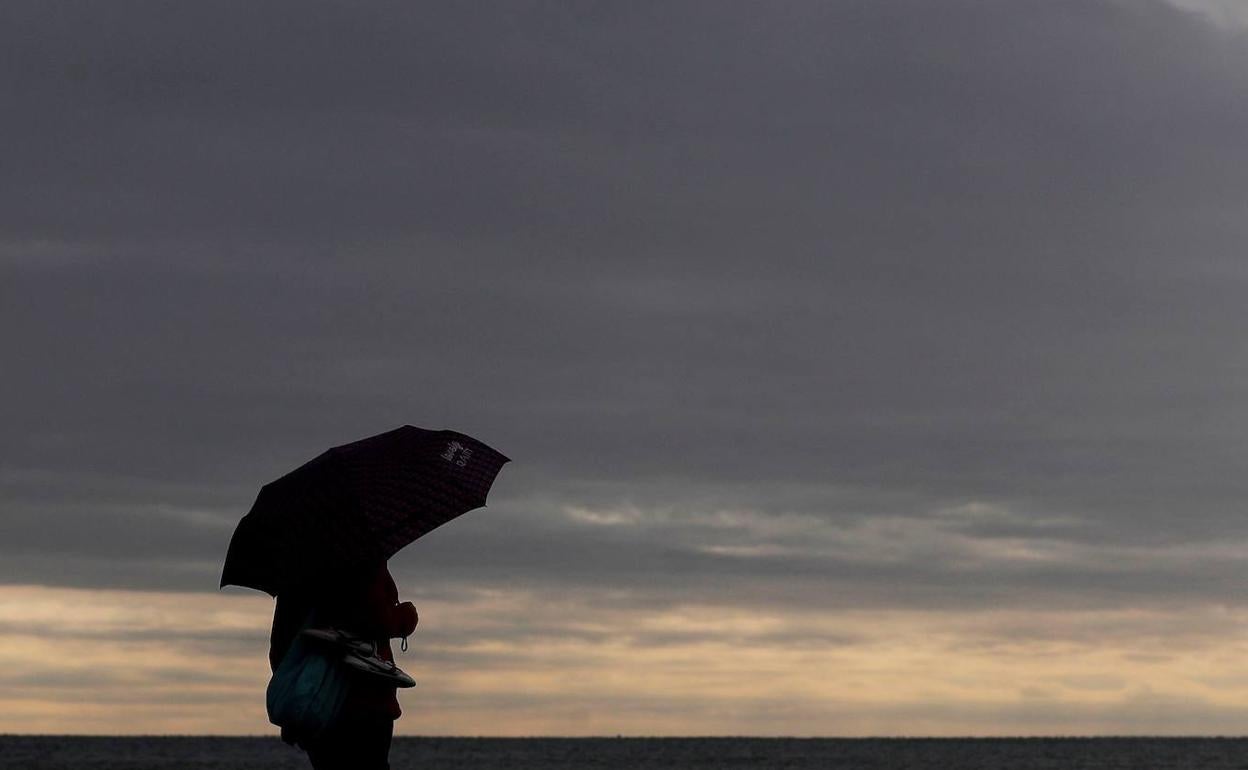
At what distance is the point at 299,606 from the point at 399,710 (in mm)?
731

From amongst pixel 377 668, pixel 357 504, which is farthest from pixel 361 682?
pixel 357 504

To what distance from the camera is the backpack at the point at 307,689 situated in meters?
8.30

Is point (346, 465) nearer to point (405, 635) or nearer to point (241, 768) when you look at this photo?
point (405, 635)

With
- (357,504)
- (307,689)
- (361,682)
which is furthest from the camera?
(357,504)

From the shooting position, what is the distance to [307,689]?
8.31m

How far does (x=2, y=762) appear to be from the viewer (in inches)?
5187

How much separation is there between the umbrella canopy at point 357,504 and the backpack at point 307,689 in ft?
1.20

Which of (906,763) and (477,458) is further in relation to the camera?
(906,763)

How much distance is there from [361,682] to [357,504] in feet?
2.81

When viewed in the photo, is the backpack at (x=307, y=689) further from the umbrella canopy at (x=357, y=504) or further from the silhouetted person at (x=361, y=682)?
the umbrella canopy at (x=357, y=504)

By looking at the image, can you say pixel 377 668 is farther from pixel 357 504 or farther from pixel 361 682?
pixel 357 504

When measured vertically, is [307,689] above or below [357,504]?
below

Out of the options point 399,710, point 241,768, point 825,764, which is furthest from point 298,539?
point 825,764

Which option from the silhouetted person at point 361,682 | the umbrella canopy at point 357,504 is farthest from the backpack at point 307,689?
the umbrella canopy at point 357,504
